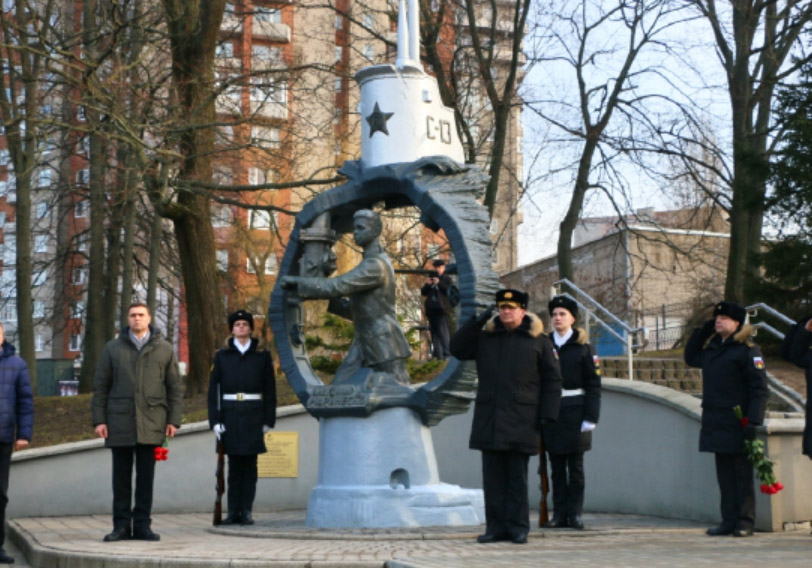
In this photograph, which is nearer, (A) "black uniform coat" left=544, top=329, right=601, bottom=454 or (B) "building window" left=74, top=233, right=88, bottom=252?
(A) "black uniform coat" left=544, top=329, right=601, bottom=454

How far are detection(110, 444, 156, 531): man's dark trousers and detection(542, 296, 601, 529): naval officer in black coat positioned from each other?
3239 millimetres

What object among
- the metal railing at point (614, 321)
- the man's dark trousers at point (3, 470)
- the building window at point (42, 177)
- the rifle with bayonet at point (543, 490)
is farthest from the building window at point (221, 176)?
the rifle with bayonet at point (543, 490)

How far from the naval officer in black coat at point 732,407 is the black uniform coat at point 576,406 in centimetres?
89

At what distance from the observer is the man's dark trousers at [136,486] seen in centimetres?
966

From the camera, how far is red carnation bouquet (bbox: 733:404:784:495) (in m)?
9.55

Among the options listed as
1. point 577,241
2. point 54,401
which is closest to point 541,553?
point 54,401

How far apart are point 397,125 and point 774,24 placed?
53.8ft

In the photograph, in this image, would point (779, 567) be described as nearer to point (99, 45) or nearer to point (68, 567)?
point (68, 567)

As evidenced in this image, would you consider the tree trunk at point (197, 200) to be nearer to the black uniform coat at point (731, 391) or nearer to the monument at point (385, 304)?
the monument at point (385, 304)

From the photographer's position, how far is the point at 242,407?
10.9m

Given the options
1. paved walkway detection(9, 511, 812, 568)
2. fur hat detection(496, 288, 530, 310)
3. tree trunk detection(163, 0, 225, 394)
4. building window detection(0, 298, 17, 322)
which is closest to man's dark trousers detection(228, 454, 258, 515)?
paved walkway detection(9, 511, 812, 568)

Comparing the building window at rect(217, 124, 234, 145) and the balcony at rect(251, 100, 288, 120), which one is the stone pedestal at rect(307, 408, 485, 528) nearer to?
the building window at rect(217, 124, 234, 145)

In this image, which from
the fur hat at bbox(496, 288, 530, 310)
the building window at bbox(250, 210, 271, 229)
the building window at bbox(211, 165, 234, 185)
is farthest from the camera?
the building window at bbox(211, 165, 234, 185)

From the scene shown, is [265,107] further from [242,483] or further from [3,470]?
[3,470]
